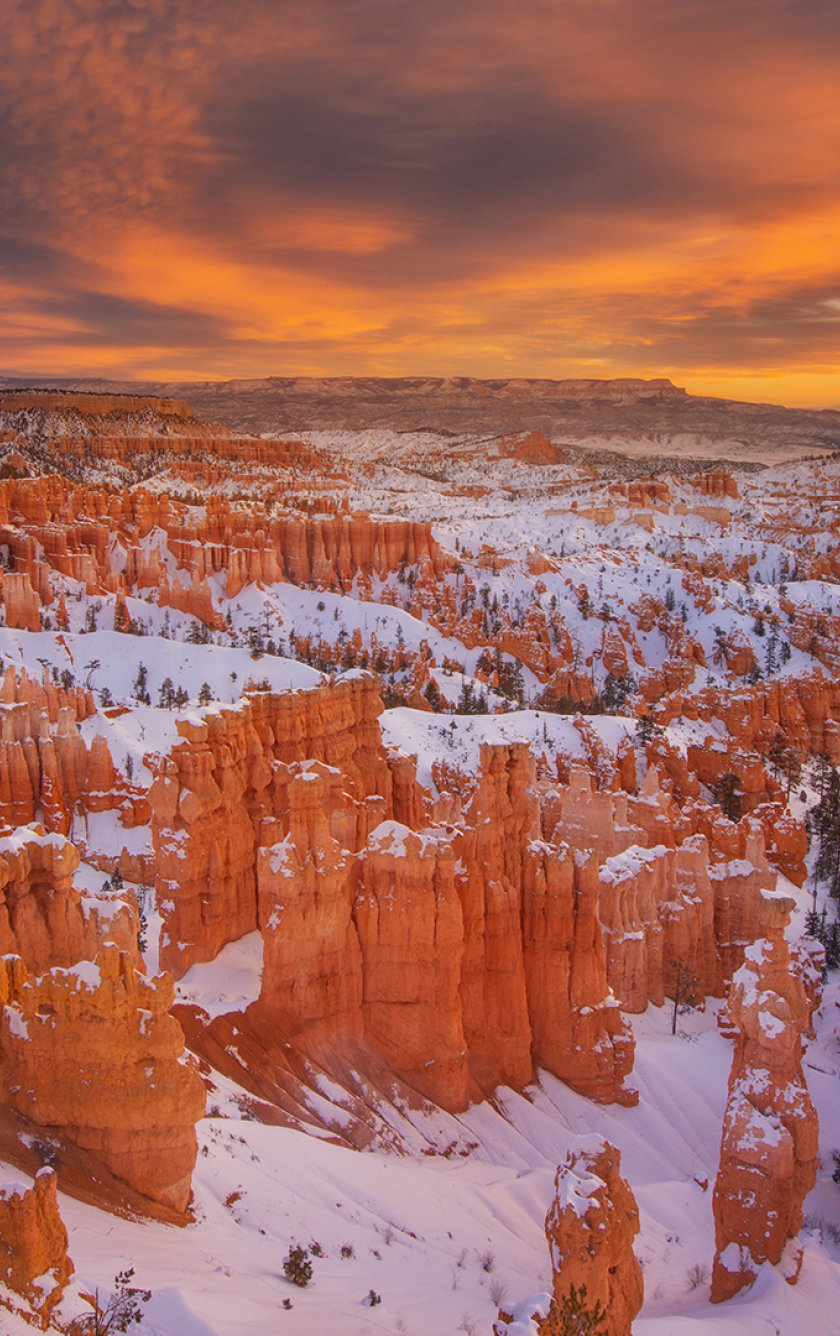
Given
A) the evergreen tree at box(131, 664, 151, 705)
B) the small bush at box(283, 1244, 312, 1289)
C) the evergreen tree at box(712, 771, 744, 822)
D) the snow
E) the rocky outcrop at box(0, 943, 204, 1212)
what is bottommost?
the evergreen tree at box(712, 771, 744, 822)

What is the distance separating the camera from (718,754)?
171 feet

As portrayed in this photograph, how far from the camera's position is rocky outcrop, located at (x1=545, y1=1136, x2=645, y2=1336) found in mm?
10398

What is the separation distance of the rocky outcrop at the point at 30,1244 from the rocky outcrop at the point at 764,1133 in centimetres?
1110

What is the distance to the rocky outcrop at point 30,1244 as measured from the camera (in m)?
7.89

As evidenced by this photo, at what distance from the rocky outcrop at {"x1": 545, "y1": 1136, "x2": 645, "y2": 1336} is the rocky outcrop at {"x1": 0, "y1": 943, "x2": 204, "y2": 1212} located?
15.2 feet

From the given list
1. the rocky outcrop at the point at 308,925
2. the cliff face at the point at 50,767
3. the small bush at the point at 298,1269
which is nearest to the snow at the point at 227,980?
the rocky outcrop at the point at 308,925

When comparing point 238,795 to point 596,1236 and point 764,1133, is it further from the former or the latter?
point 596,1236

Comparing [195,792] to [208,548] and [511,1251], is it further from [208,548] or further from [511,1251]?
[208,548]

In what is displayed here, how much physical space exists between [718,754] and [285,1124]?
41.1 m

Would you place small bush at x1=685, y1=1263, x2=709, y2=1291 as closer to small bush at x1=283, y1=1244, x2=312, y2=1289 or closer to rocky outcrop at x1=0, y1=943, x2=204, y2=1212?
small bush at x1=283, y1=1244, x2=312, y2=1289

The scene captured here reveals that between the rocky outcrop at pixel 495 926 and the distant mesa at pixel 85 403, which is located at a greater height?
the distant mesa at pixel 85 403

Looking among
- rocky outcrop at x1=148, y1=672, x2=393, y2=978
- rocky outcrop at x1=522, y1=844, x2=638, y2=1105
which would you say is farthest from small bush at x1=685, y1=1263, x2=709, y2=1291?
rocky outcrop at x1=148, y1=672, x2=393, y2=978

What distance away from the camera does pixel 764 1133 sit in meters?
14.8

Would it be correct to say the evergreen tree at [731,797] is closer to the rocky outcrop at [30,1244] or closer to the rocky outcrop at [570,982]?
the rocky outcrop at [570,982]
